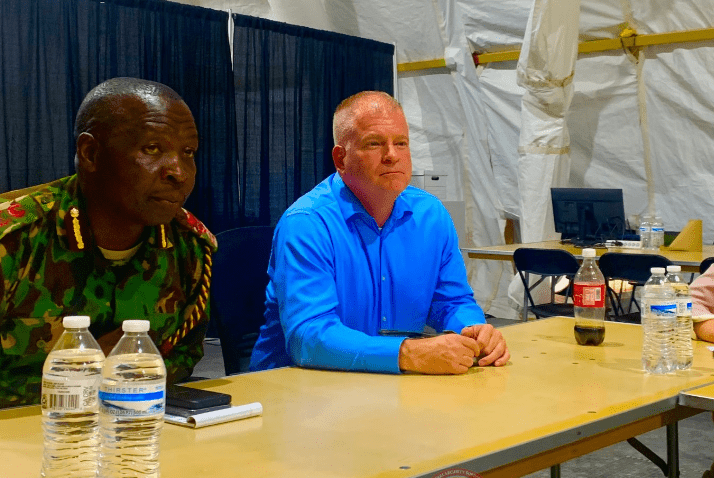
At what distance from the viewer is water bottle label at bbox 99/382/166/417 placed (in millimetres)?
1184

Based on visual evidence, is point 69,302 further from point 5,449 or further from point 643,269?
point 643,269

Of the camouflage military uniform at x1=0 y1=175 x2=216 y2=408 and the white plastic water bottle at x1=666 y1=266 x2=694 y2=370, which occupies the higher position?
the camouflage military uniform at x1=0 y1=175 x2=216 y2=408

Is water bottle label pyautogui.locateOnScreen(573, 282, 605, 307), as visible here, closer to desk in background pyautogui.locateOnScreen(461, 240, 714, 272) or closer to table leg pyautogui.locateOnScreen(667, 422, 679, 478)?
table leg pyautogui.locateOnScreen(667, 422, 679, 478)

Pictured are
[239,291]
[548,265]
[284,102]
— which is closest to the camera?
[239,291]

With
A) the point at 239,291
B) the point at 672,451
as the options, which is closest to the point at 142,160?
the point at 239,291

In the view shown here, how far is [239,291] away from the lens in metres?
2.62

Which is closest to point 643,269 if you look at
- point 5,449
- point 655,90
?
point 655,90

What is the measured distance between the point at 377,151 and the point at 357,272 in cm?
34

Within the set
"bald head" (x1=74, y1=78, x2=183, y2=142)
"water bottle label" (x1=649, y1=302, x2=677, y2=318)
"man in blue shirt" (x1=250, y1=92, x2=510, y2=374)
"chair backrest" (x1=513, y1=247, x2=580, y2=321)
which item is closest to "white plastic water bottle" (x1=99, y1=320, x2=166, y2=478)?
"bald head" (x1=74, y1=78, x2=183, y2=142)

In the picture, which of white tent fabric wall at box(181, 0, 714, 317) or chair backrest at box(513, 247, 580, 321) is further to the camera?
white tent fabric wall at box(181, 0, 714, 317)

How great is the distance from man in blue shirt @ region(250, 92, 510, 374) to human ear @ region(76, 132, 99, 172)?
0.63 meters

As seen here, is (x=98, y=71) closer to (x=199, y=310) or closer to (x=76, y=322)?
(x=199, y=310)

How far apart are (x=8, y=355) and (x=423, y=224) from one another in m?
1.19

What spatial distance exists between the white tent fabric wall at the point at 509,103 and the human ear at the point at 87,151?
604 cm
